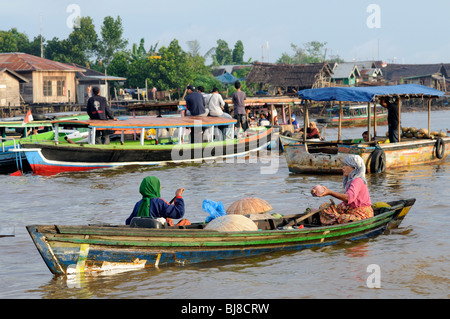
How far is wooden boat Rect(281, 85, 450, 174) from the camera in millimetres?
14734

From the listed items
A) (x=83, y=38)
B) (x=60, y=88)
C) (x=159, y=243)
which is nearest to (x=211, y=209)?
(x=159, y=243)

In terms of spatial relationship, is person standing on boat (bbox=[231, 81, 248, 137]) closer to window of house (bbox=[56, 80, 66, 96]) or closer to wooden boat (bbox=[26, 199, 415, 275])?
wooden boat (bbox=[26, 199, 415, 275])

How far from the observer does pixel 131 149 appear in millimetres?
16781

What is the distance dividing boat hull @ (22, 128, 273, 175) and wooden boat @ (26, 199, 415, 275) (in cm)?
907

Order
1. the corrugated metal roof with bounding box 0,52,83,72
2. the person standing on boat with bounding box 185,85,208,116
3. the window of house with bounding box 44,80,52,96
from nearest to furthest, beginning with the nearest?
1. the person standing on boat with bounding box 185,85,208,116
2. the corrugated metal roof with bounding box 0,52,83,72
3. the window of house with bounding box 44,80,52,96

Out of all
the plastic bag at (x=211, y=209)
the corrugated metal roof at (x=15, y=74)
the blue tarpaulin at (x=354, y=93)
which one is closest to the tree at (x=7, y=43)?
the corrugated metal roof at (x=15, y=74)

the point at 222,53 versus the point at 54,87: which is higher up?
the point at 222,53

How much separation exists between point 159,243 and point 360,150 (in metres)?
8.47

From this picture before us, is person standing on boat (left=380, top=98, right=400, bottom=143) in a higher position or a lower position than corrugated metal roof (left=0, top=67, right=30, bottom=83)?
lower

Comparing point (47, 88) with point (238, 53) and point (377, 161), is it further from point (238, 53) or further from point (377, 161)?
point (238, 53)

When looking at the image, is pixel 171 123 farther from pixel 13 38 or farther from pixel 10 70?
pixel 13 38

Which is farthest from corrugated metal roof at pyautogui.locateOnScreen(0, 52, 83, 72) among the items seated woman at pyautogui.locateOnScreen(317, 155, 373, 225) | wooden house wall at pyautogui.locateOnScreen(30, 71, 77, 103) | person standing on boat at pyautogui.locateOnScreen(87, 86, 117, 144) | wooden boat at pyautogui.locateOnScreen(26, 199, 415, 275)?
wooden boat at pyautogui.locateOnScreen(26, 199, 415, 275)

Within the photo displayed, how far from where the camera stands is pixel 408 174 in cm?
1534

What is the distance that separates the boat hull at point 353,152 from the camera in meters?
14.7
